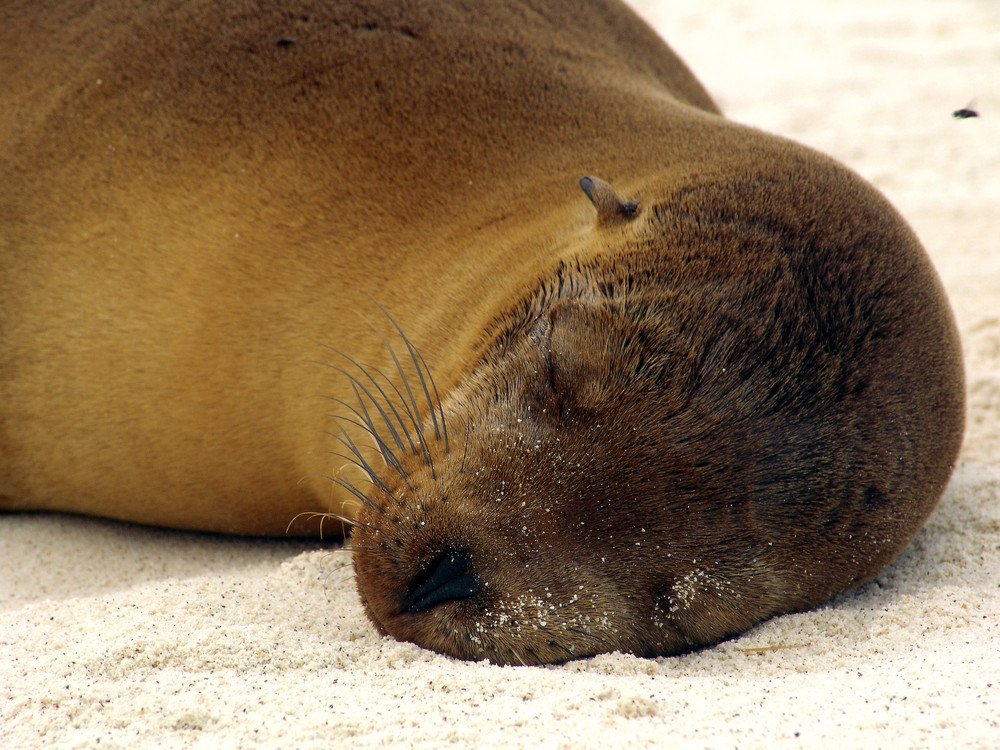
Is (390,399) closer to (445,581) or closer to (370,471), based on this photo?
(370,471)

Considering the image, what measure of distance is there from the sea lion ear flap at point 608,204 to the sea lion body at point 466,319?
0.09 feet

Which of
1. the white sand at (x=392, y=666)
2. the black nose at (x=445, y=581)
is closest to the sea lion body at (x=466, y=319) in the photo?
the black nose at (x=445, y=581)

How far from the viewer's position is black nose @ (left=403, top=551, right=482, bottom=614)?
220cm

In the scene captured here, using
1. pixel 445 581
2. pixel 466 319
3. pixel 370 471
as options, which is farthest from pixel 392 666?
pixel 466 319

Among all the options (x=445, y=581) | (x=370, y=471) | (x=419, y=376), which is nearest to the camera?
(x=445, y=581)

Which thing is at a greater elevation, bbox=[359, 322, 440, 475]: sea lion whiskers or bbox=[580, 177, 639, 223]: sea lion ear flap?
bbox=[580, 177, 639, 223]: sea lion ear flap

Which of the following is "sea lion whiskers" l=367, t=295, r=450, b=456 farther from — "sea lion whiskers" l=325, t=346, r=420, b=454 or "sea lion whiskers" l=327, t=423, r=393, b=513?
"sea lion whiskers" l=327, t=423, r=393, b=513

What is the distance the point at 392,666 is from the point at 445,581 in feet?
0.78

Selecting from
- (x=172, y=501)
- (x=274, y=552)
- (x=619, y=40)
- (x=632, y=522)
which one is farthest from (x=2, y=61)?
(x=632, y=522)

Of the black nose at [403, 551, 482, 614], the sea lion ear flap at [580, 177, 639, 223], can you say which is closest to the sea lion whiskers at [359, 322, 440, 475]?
the black nose at [403, 551, 482, 614]

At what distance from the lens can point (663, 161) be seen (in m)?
3.13

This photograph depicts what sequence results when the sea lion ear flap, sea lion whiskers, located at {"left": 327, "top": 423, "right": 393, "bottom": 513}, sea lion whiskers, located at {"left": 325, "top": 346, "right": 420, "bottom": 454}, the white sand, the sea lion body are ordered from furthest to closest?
the sea lion ear flap
sea lion whiskers, located at {"left": 325, "top": 346, "right": 420, "bottom": 454}
sea lion whiskers, located at {"left": 327, "top": 423, "right": 393, "bottom": 513}
the sea lion body
the white sand

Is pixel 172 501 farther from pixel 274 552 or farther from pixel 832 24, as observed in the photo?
pixel 832 24

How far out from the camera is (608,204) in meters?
2.77
